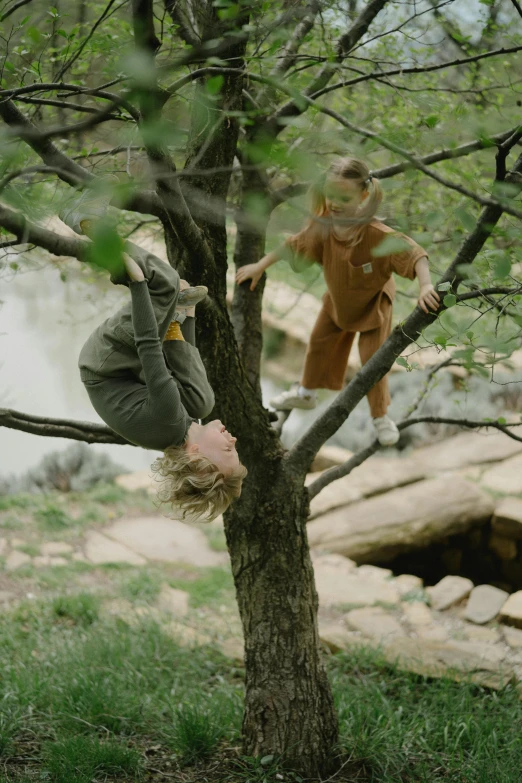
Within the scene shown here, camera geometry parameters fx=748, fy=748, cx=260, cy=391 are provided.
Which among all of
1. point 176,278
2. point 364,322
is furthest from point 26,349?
point 176,278

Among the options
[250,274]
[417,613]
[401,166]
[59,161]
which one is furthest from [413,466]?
[59,161]

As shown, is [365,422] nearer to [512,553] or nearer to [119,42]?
[512,553]

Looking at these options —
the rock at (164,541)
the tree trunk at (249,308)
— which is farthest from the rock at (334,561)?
the tree trunk at (249,308)

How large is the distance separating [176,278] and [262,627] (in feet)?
5.27

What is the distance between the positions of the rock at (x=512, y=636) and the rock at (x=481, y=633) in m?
0.06

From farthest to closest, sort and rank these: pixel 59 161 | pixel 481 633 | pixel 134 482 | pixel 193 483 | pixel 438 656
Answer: pixel 134 482
pixel 481 633
pixel 438 656
pixel 193 483
pixel 59 161

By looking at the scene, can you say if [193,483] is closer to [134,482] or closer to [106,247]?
[106,247]

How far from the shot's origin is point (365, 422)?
8.55 m

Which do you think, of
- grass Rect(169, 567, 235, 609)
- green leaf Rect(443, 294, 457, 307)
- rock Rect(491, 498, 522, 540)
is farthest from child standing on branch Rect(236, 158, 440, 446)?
rock Rect(491, 498, 522, 540)

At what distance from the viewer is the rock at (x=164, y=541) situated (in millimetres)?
6558

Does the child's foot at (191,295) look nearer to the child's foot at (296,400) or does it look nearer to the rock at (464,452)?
the child's foot at (296,400)

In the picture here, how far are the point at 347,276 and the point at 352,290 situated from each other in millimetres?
79

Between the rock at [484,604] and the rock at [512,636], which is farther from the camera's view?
the rock at [484,604]

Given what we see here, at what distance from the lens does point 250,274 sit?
131 inches
